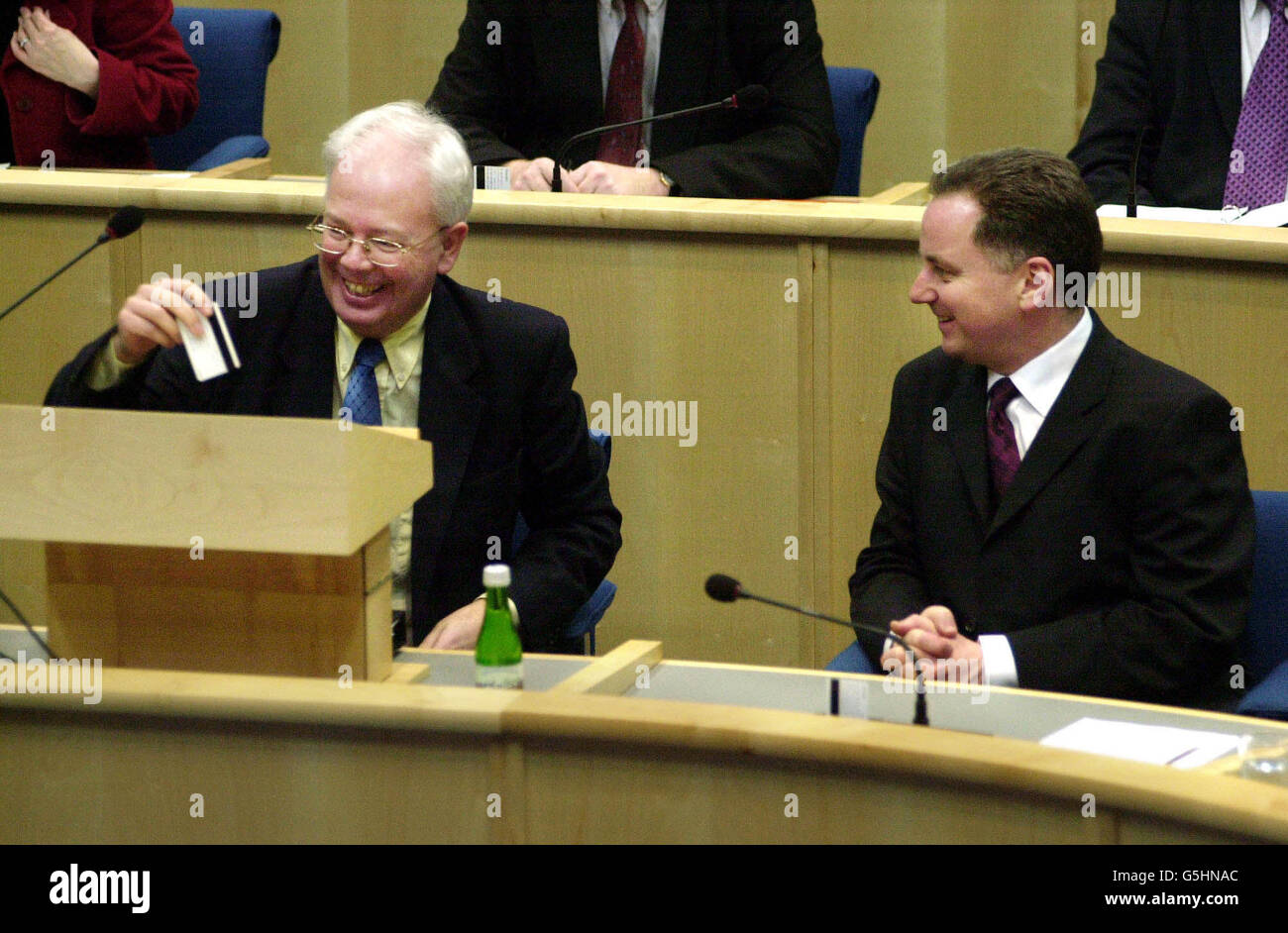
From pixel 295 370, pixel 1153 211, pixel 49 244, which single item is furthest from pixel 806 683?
pixel 49 244

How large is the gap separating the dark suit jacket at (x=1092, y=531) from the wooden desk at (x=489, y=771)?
0.54 meters

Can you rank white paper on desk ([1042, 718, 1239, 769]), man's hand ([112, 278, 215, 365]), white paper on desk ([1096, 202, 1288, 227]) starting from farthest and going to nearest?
white paper on desk ([1096, 202, 1288, 227]) < man's hand ([112, 278, 215, 365]) < white paper on desk ([1042, 718, 1239, 769])

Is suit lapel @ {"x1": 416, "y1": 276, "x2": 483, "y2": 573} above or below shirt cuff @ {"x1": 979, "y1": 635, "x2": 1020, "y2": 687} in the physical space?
above

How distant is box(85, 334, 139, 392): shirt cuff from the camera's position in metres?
2.17

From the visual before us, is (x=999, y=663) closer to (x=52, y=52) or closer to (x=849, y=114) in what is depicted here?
(x=849, y=114)

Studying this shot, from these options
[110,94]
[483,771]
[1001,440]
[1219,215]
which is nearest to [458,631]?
[483,771]

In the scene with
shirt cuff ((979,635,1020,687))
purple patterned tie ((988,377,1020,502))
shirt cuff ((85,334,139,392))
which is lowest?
shirt cuff ((979,635,1020,687))

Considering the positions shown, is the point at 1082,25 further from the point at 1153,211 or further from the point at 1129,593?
the point at 1129,593

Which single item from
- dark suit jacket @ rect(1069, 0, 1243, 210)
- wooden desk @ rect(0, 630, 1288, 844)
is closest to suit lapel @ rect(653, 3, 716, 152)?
dark suit jacket @ rect(1069, 0, 1243, 210)

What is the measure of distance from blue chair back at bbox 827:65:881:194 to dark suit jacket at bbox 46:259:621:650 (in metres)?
1.53

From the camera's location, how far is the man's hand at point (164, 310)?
192 cm

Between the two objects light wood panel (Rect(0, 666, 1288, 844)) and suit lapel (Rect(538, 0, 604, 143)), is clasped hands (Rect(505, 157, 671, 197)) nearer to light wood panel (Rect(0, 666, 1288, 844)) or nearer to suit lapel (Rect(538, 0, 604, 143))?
suit lapel (Rect(538, 0, 604, 143))

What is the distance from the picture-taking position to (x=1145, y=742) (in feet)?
5.28

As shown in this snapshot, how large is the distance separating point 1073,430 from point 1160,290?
68 centimetres
